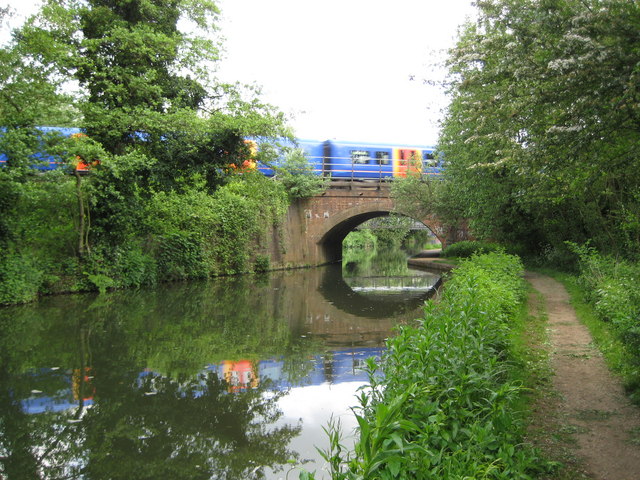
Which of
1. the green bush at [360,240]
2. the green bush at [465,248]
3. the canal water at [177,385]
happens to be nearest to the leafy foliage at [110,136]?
the canal water at [177,385]

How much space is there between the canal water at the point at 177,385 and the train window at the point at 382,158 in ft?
40.2

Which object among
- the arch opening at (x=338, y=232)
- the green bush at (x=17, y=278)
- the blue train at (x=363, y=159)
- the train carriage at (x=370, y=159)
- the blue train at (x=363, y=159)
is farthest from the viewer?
the arch opening at (x=338, y=232)

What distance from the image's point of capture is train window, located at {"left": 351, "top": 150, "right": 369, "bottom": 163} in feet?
72.8

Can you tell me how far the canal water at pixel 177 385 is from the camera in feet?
12.8

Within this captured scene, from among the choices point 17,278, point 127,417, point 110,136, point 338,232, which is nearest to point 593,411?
point 127,417

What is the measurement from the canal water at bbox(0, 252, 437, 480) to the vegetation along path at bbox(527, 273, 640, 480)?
1.74 metres

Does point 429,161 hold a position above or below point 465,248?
above

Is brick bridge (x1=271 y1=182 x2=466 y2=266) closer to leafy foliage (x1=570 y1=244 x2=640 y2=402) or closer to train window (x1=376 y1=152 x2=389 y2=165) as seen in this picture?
train window (x1=376 y1=152 x2=389 y2=165)

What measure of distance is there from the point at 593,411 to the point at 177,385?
393cm

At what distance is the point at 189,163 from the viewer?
13359 mm

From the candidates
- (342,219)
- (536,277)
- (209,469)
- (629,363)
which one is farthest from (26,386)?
(342,219)

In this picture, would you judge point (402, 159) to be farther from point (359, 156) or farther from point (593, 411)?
point (593, 411)

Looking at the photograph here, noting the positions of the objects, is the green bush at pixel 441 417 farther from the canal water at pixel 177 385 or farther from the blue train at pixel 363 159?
the blue train at pixel 363 159

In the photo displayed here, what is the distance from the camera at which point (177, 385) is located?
558 cm
